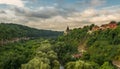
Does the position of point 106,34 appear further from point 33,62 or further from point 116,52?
point 33,62

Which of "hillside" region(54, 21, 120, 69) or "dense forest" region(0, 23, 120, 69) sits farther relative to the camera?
"hillside" region(54, 21, 120, 69)

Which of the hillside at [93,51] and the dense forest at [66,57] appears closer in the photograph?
the dense forest at [66,57]

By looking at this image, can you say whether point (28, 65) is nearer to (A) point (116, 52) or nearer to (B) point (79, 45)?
(A) point (116, 52)

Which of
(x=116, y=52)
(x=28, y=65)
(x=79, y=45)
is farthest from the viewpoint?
(x=79, y=45)

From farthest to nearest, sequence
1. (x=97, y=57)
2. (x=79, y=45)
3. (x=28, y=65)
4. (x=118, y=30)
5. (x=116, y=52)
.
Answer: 1. (x=79, y=45)
2. (x=118, y=30)
3. (x=116, y=52)
4. (x=97, y=57)
5. (x=28, y=65)

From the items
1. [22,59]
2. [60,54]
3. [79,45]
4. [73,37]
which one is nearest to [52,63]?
[22,59]

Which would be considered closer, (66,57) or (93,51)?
(66,57)

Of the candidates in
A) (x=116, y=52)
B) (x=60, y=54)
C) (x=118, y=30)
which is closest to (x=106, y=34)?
(x=118, y=30)

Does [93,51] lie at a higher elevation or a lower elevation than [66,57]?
higher

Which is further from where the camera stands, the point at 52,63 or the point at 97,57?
the point at 97,57

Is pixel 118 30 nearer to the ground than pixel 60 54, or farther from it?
farther from it
